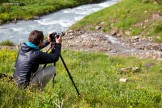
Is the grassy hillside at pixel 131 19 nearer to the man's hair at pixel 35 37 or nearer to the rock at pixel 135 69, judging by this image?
the rock at pixel 135 69

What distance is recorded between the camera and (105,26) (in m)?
29.7

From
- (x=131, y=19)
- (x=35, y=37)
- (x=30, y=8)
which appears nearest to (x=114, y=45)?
(x=131, y=19)

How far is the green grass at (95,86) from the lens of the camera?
6586 mm

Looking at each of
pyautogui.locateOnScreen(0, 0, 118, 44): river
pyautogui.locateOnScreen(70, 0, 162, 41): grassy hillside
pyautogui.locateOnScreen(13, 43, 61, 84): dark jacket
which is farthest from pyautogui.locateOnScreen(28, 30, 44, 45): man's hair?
pyautogui.locateOnScreen(0, 0, 118, 44): river

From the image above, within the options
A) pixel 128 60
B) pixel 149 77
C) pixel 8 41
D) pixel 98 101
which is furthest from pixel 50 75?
pixel 8 41

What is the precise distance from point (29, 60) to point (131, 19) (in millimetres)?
21865

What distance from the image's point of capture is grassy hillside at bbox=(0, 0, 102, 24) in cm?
3662

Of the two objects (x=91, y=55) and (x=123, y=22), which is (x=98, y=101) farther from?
(x=123, y=22)

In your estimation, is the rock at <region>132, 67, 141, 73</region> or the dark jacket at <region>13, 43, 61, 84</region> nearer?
the dark jacket at <region>13, 43, 61, 84</region>

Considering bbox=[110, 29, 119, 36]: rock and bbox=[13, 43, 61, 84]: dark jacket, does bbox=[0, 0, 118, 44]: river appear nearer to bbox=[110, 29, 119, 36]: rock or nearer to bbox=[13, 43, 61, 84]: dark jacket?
bbox=[110, 29, 119, 36]: rock

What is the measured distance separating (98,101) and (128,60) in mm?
13108

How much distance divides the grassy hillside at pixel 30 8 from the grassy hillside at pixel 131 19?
26.9 ft

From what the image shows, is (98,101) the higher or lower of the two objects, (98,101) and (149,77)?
the higher

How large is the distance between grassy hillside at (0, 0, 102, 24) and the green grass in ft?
48.3
